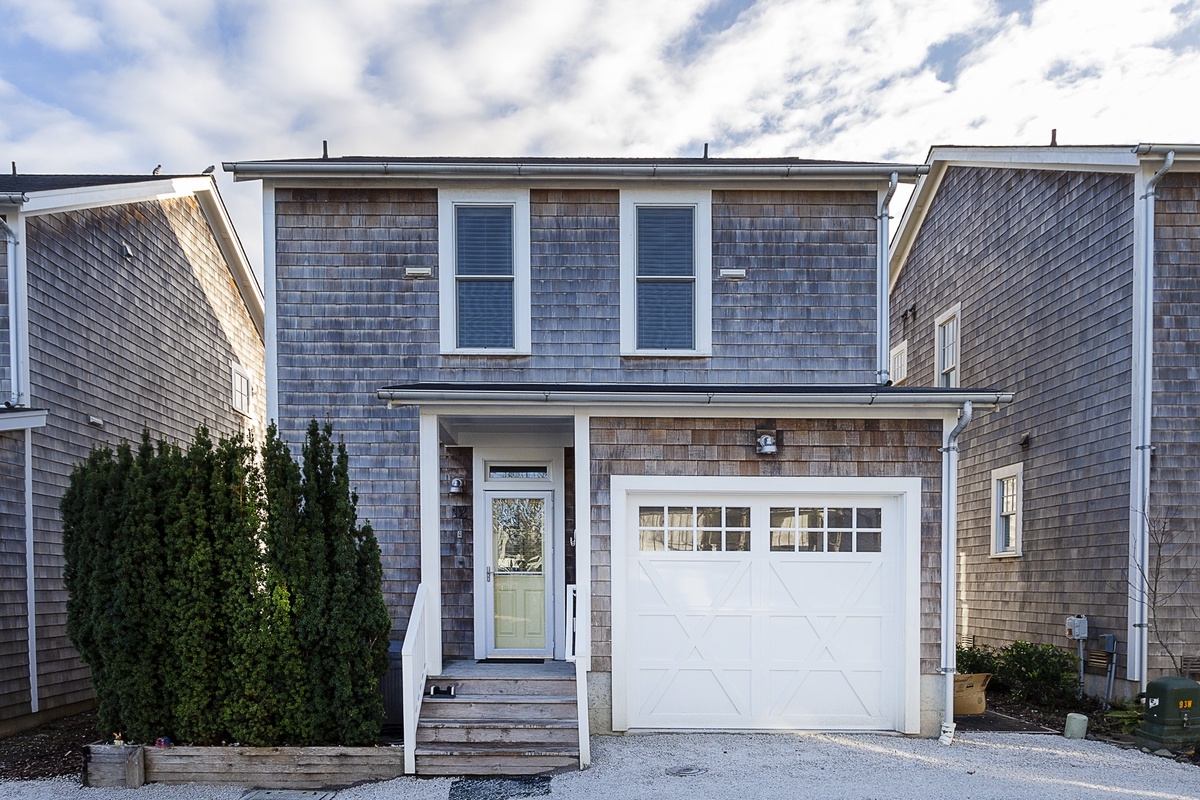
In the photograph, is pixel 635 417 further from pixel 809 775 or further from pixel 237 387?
pixel 237 387

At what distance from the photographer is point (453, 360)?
28.2 feet

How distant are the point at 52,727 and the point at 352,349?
187 inches

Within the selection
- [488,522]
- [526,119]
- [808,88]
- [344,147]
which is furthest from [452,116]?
[488,522]

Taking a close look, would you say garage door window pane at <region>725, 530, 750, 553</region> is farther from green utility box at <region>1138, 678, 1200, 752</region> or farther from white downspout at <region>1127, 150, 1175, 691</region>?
white downspout at <region>1127, 150, 1175, 691</region>

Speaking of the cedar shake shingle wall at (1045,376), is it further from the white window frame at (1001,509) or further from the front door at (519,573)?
the front door at (519,573)

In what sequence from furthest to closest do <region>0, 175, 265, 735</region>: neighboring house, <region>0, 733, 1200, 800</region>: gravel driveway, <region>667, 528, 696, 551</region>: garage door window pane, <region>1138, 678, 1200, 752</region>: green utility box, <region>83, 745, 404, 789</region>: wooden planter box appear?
<region>0, 175, 265, 735</region>: neighboring house, <region>667, 528, 696, 551</region>: garage door window pane, <region>1138, 678, 1200, 752</region>: green utility box, <region>83, 745, 404, 789</region>: wooden planter box, <region>0, 733, 1200, 800</region>: gravel driveway

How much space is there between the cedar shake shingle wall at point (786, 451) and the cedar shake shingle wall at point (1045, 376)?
2606 mm

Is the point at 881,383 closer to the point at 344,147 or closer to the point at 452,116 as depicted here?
the point at 344,147

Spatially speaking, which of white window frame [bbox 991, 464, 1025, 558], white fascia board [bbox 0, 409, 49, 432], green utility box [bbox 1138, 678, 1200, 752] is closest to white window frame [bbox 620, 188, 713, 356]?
white window frame [bbox 991, 464, 1025, 558]

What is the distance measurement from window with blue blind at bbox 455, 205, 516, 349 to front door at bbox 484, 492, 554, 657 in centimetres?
171

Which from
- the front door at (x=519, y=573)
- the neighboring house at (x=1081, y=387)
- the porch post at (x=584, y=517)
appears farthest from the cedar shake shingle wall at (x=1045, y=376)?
the front door at (x=519, y=573)

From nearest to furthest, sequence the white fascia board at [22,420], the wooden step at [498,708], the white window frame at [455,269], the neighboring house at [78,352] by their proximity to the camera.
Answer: the wooden step at [498,708] → the white fascia board at [22,420] → the neighboring house at [78,352] → the white window frame at [455,269]

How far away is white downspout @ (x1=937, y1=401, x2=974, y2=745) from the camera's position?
7152 mm

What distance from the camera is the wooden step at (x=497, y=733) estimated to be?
6.50 meters
